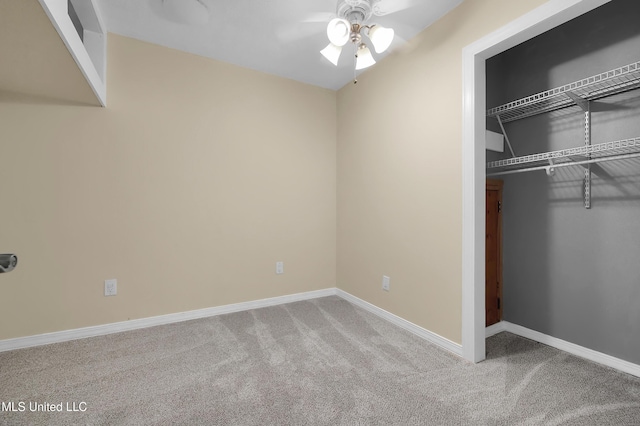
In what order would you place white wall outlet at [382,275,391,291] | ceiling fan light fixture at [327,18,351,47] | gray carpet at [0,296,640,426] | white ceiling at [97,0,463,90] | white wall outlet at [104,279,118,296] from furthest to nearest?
white wall outlet at [382,275,391,291], white wall outlet at [104,279,118,296], white ceiling at [97,0,463,90], ceiling fan light fixture at [327,18,351,47], gray carpet at [0,296,640,426]

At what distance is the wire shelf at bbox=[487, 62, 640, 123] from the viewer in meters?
1.79

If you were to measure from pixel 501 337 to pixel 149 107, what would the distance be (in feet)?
12.5

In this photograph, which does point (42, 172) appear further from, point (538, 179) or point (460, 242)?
point (538, 179)

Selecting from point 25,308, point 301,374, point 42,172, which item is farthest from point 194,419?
point 42,172

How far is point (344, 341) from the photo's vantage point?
2.37 metres

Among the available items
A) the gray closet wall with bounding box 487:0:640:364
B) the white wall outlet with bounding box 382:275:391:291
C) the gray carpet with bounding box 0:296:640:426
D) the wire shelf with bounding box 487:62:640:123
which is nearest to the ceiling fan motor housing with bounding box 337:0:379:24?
the wire shelf with bounding box 487:62:640:123

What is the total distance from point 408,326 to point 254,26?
2954 millimetres

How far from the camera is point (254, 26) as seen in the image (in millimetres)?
2391

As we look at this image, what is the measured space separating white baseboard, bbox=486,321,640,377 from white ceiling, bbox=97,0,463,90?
9.05ft

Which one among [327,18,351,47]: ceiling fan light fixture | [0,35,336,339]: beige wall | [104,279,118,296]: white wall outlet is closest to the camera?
[327,18,351,47]: ceiling fan light fixture

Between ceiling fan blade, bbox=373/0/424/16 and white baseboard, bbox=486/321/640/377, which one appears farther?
ceiling fan blade, bbox=373/0/424/16

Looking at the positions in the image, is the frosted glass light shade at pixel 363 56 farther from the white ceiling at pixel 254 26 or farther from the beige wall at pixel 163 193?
the beige wall at pixel 163 193

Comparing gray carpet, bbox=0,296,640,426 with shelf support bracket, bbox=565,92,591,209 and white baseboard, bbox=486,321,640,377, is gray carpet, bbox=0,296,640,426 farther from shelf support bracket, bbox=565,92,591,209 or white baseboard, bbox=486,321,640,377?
shelf support bracket, bbox=565,92,591,209

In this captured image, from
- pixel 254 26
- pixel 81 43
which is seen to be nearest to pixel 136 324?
pixel 81 43
